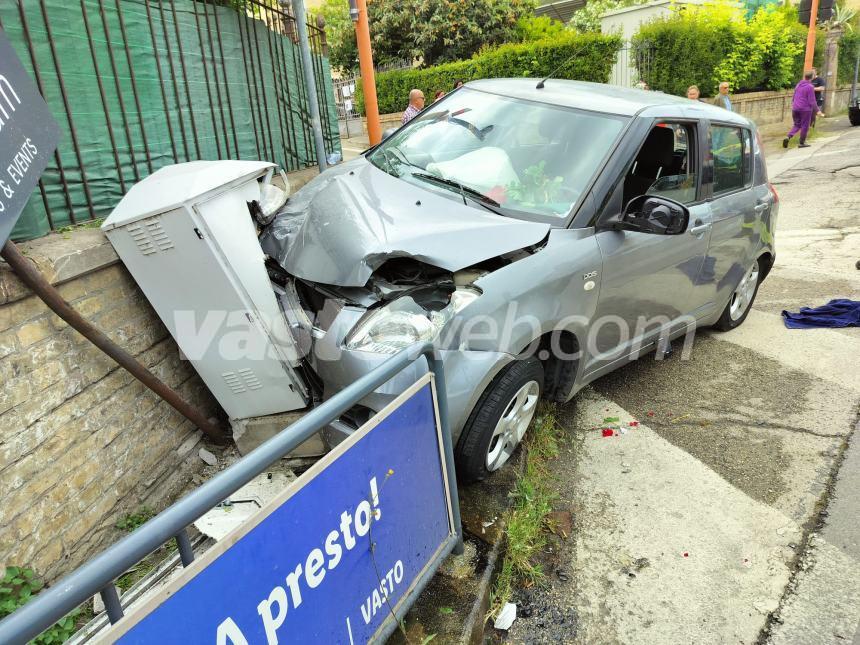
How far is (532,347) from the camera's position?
311 cm

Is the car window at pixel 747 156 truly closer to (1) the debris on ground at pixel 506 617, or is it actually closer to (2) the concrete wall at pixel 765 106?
(1) the debris on ground at pixel 506 617

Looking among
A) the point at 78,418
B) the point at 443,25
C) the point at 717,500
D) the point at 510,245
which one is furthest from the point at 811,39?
the point at 78,418

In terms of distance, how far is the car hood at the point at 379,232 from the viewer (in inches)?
114

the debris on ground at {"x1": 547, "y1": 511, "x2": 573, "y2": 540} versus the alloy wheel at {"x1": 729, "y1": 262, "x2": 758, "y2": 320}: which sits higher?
the alloy wheel at {"x1": 729, "y1": 262, "x2": 758, "y2": 320}

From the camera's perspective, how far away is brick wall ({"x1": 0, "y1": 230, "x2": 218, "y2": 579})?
7.80ft

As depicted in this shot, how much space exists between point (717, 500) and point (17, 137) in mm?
3478

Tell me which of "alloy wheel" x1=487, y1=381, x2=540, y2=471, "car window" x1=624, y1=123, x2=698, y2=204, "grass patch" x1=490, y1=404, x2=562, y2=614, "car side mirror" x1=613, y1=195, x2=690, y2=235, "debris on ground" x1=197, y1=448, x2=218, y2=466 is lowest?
"grass patch" x1=490, y1=404, x2=562, y2=614

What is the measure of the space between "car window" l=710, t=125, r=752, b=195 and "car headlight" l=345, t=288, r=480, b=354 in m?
2.41

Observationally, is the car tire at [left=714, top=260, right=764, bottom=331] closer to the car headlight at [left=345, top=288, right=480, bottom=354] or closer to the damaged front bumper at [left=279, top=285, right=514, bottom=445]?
the damaged front bumper at [left=279, top=285, right=514, bottom=445]

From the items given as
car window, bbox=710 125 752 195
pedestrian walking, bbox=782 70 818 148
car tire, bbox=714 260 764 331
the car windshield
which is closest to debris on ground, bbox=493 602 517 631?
the car windshield

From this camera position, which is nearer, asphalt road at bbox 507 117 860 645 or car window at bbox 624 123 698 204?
asphalt road at bbox 507 117 860 645

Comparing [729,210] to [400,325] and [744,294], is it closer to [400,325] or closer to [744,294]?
[744,294]

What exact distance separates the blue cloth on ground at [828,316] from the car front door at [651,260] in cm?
174

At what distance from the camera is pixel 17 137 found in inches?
86.6
